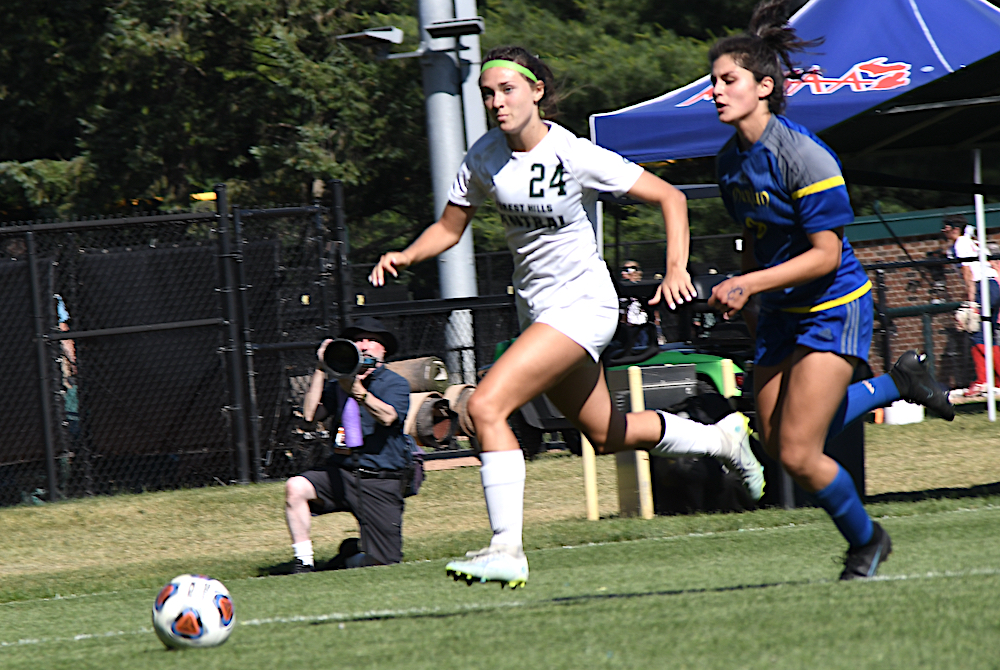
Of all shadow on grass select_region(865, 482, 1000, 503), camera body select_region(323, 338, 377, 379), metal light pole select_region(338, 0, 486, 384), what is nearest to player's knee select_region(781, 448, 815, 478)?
camera body select_region(323, 338, 377, 379)

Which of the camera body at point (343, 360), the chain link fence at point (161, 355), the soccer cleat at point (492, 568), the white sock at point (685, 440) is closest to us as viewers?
the soccer cleat at point (492, 568)

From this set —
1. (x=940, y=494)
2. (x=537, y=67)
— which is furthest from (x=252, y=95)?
(x=537, y=67)

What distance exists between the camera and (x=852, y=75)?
8750 millimetres

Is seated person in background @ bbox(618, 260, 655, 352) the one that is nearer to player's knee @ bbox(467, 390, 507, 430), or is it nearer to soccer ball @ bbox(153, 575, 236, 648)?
player's knee @ bbox(467, 390, 507, 430)

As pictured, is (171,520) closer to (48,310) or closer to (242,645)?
(48,310)

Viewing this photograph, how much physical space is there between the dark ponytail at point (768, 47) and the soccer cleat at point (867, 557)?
5.45ft

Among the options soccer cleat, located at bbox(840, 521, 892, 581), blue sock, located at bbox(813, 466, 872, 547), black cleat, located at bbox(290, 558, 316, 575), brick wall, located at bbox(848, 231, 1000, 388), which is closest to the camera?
blue sock, located at bbox(813, 466, 872, 547)

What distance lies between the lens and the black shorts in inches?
291

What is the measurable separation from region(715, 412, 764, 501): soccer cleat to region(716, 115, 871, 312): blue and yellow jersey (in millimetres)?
868

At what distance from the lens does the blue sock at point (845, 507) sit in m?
4.52

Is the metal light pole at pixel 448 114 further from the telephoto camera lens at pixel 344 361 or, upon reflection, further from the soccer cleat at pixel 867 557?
the soccer cleat at pixel 867 557

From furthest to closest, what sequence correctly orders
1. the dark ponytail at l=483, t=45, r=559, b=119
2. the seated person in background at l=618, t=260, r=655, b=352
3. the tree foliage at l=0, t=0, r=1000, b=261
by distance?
the tree foliage at l=0, t=0, r=1000, b=261 < the seated person in background at l=618, t=260, r=655, b=352 < the dark ponytail at l=483, t=45, r=559, b=119

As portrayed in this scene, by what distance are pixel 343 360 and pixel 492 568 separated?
3126 millimetres

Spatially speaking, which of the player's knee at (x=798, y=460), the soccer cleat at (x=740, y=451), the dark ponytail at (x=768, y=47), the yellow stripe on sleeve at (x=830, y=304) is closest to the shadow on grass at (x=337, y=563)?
the soccer cleat at (x=740, y=451)
